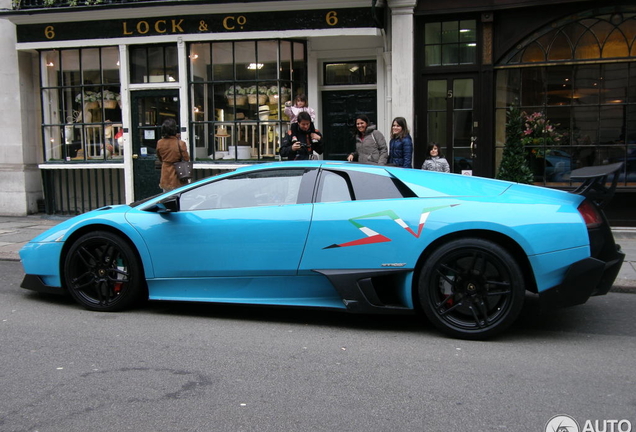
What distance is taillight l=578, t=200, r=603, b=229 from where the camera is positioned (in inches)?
195

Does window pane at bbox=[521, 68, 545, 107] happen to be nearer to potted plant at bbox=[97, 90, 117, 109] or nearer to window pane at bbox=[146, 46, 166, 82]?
window pane at bbox=[146, 46, 166, 82]

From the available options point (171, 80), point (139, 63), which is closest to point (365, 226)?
point (171, 80)

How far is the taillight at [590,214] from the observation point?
4.95 metres

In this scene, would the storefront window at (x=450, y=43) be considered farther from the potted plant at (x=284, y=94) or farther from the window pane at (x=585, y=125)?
the potted plant at (x=284, y=94)

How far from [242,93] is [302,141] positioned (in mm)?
2295

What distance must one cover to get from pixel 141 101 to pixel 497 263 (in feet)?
29.2

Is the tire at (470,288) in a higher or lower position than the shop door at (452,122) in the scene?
lower

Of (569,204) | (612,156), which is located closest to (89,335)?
(569,204)

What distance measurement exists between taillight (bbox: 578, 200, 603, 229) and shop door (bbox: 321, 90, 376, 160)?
690 centimetres

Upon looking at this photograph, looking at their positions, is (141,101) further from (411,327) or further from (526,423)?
(526,423)

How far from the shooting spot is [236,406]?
375 centimetres

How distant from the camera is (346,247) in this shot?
5.20 metres

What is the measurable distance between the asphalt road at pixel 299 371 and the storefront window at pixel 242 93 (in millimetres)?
5896

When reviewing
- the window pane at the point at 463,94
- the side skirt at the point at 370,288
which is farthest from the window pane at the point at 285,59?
the side skirt at the point at 370,288
